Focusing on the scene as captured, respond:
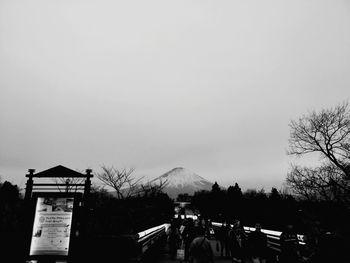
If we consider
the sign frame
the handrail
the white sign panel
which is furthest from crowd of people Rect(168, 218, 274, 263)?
the white sign panel

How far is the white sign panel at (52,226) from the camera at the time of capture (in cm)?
713

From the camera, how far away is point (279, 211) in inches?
1448

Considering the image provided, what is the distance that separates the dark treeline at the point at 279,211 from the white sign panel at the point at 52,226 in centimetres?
720

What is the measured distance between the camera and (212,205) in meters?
76.4

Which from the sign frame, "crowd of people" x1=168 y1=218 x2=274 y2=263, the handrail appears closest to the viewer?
"crowd of people" x1=168 y1=218 x2=274 y2=263

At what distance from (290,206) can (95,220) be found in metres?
30.9

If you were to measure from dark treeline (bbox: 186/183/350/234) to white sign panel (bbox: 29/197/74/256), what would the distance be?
7.20 m

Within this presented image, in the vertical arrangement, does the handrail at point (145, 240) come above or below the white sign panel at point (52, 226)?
below

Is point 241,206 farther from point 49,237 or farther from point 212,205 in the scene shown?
point 49,237

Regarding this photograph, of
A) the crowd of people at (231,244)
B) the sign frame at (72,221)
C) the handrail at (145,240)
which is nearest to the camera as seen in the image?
Answer: the crowd of people at (231,244)

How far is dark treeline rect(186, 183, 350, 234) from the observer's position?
11723 mm

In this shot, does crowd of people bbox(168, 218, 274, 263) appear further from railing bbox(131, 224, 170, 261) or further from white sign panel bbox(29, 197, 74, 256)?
white sign panel bbox(29, 197, 74, 256)

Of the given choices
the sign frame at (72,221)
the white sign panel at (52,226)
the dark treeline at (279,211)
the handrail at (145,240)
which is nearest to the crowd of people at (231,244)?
the handrail at (145,240)

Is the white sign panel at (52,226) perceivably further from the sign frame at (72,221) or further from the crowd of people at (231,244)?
the crowd of people at (231,244)
